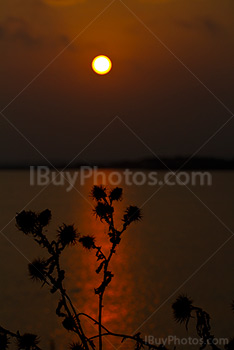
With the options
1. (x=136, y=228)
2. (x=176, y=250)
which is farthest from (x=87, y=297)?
(x=136, y=228)

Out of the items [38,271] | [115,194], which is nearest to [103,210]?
[115,194]

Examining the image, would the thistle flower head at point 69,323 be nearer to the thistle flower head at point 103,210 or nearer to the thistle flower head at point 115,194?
the thistle flower head at point 103,210

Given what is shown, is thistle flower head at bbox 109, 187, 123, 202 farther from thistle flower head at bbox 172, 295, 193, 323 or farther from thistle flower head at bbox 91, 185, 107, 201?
thistle flower head at bbox 172, 295, 193, 323

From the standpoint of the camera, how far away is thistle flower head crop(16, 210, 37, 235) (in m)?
2.67

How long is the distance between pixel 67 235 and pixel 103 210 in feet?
0.76

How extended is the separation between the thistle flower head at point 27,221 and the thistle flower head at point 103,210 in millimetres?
348

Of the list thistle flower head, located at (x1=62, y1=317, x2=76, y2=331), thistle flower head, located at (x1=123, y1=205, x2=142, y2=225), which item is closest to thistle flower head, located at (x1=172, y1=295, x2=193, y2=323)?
thistle flower head, located at (x1=62, y1=317, x2=76, y2=331)

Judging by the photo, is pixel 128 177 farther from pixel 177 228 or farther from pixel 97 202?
pixel 97 202

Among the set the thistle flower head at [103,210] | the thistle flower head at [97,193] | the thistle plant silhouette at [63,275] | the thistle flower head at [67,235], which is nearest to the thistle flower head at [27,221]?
the thistle plant silhouette at [63,275]

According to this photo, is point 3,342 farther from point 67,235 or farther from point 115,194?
point 115,194

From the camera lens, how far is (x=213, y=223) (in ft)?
152

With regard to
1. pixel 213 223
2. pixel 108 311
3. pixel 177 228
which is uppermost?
pixel 213 223

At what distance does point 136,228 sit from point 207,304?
26624mm

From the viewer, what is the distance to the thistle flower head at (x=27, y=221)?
2.67 m
